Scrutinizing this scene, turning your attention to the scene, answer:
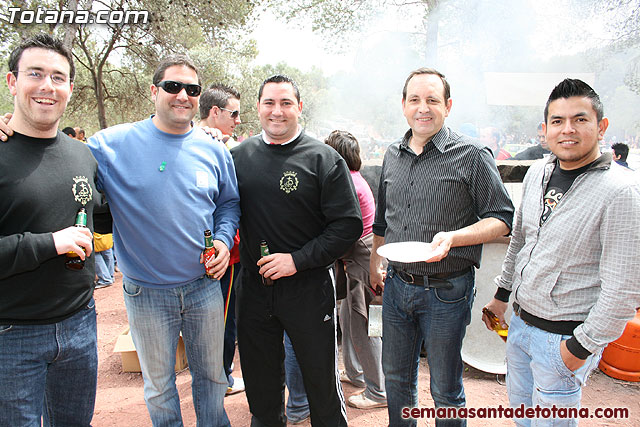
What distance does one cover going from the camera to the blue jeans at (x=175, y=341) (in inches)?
96.2

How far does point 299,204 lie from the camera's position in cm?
266

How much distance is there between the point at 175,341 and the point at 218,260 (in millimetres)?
608

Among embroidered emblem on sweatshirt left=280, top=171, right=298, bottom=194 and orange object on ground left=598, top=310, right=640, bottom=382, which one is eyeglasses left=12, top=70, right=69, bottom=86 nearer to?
embroidered emblem on sweatshirt left=280, top=171, right=298, bottom=194

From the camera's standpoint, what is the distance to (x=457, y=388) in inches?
100

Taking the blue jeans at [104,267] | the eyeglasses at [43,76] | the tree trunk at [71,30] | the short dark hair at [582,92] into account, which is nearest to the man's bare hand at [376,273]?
the short dark hair at [582,92]

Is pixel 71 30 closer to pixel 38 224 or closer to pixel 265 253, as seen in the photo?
pixel 38 224

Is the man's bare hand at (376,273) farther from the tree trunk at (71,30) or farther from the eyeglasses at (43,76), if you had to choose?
the tree trunk at (71,30)

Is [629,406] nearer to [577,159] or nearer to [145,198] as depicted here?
[577,159]

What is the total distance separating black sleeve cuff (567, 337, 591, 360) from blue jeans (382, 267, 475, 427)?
0.64m

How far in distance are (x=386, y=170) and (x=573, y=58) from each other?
12.4 metres

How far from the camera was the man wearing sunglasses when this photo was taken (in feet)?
14.4

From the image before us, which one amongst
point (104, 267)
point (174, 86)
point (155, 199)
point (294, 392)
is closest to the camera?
point (155, 199)

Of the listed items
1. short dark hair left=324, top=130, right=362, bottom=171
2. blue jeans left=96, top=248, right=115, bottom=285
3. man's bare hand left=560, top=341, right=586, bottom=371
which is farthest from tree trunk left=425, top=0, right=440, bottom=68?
man's bare hand left=560, top=341, right=586, bottom=371

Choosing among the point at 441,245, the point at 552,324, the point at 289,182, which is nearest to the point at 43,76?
the point at 289,182
